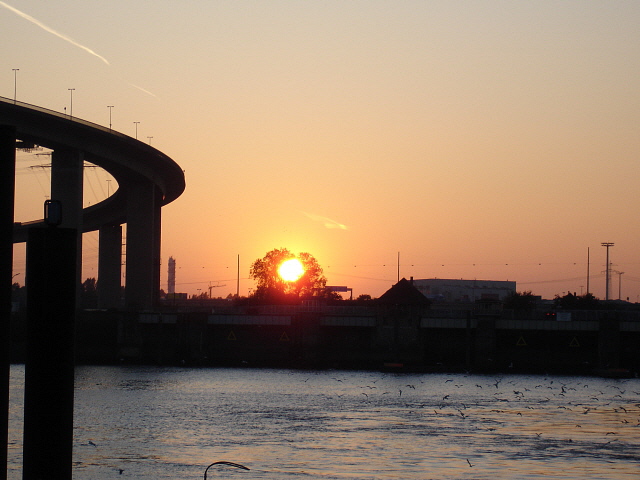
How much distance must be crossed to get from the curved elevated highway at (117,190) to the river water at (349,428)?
23.8m

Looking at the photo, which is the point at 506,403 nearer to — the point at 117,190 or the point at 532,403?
the point at 532,403

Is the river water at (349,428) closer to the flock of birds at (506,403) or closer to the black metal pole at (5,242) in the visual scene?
the flock of birds at (506,403)

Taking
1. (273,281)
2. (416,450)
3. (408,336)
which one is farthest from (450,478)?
(273,281)

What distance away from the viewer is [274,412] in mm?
59719

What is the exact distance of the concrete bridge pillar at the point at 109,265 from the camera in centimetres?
13425

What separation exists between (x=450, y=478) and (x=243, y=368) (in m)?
69.9

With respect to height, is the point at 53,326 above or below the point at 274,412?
above

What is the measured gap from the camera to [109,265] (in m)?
140

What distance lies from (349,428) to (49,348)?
36.9 meters

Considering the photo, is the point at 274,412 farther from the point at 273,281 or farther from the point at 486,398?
the point at 273,281

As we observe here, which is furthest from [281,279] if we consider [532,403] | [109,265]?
[532,403]

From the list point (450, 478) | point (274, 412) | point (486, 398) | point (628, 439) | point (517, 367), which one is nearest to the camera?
point (450, 478)

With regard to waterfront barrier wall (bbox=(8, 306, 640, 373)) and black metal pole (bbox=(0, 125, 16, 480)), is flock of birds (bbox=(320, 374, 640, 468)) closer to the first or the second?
waterfront barrier wall (bbox=(8, 306, 640, 373))

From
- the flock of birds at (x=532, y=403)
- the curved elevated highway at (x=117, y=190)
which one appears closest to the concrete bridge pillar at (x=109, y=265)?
the curved elevated highway at (x=117, y=190)
